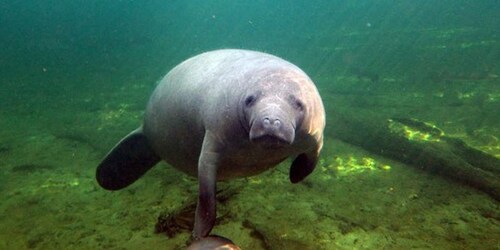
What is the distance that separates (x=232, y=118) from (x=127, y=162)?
2984mm

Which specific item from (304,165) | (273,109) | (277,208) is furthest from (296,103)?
(277,208)

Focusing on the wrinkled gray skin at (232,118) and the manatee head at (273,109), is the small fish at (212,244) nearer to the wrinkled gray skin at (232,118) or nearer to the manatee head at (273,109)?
the wrinkled gray skin at (232,118)

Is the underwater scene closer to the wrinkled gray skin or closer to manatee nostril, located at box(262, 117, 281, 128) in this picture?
the wrinkled gray skin

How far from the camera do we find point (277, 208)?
506 centimetres

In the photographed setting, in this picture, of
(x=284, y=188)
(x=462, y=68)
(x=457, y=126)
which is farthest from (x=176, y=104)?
(x=462, y=68)

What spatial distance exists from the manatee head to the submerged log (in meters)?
3.52

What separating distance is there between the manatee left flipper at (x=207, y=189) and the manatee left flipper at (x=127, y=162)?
241 centimetres

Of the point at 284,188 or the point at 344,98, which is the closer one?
the point at 284,188

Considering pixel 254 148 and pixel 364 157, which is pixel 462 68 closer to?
pixel 364 157

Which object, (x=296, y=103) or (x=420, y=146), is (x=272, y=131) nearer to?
(x=296, y=103)

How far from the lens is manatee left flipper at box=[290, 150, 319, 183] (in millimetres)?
4607

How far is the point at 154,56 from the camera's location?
27969 millimetres

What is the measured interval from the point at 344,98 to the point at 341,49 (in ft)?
36.7

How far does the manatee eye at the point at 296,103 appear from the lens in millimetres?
3512
